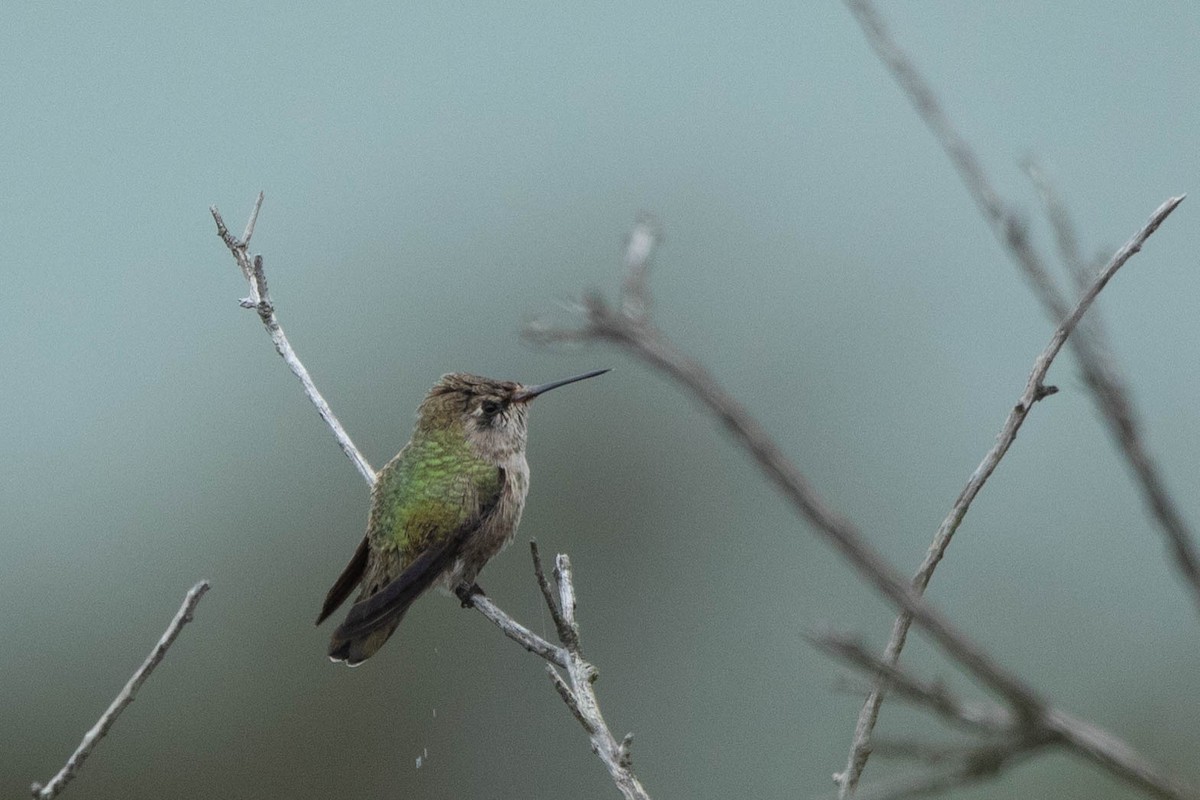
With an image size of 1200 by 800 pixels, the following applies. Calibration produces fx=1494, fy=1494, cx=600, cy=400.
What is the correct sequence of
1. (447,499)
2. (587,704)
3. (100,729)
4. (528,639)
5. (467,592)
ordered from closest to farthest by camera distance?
(100,729), (587,704), (528,639), (467,592), (447,499)

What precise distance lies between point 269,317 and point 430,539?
1517 mm

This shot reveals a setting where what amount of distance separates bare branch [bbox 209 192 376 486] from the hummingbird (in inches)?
36.1

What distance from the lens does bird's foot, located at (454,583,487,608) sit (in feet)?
21.8

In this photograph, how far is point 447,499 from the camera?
689cm

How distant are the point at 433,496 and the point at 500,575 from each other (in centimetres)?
1056

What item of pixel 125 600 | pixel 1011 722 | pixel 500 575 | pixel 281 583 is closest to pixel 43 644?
pixel 125 600

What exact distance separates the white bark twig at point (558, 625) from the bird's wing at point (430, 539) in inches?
17.1

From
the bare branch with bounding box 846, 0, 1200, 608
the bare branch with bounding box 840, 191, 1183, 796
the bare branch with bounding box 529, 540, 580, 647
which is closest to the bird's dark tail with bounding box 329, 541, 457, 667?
the bare branch with bounding box 529, 540, 580, 647

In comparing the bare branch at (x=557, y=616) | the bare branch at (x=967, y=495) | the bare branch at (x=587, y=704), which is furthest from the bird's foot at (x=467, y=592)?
the bare branch at (x=967, y=495)

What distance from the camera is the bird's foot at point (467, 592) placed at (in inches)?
262

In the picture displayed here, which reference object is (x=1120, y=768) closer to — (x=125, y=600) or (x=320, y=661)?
(x=320, y=661)

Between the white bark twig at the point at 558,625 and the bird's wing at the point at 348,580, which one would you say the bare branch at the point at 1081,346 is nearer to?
the white bark twig at the point at 558,625

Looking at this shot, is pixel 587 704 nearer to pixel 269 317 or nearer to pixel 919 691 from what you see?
pixel 919 691

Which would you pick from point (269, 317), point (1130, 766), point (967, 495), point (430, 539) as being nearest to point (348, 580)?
point (430, 539)
